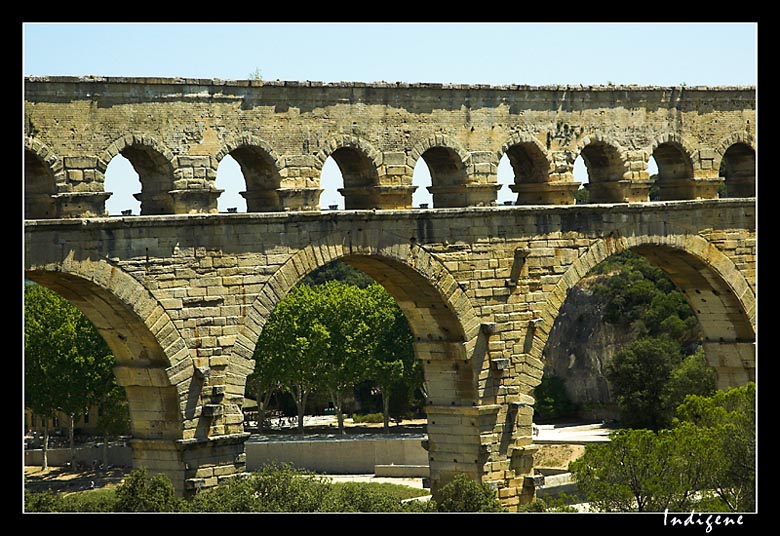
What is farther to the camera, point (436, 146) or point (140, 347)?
point (436, 146)

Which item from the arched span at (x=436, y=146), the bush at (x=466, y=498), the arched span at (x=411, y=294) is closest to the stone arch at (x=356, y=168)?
the arched span at (x=436, y=146)

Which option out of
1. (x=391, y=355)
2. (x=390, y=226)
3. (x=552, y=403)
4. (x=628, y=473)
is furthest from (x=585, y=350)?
(x=390, y=226)

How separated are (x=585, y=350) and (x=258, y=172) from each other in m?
35.3

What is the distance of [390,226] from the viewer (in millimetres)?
27188

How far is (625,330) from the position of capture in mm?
59875

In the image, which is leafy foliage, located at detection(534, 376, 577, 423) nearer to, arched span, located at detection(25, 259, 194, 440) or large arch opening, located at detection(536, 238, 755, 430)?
large arch opening, located at detection(536, 238, 755, 430)

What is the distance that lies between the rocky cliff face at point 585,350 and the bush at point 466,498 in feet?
105

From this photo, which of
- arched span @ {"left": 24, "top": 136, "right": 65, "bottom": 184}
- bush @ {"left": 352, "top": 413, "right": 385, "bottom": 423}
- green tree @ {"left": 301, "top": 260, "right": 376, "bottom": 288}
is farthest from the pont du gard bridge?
green tree @ {"left": 301, "top": 260, "right": 376, "bottom": 288}

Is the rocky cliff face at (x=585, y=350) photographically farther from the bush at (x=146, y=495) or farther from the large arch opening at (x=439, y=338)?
the bush at (x=146, y=495)

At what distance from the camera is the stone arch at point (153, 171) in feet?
81.2

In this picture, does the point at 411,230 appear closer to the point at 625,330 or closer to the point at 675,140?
the point at 675,140

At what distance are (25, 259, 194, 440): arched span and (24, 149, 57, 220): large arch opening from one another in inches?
37.2

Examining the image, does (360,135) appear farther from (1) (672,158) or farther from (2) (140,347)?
(1) (672,158)

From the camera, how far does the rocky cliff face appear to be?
194 feet
